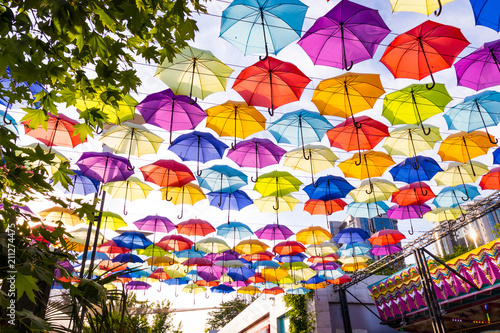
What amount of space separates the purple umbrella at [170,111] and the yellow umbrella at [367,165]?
3.99 metres

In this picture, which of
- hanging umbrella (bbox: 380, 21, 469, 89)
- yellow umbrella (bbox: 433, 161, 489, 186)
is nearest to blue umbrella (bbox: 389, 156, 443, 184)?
yellow umbrella (bbox: 433, 161, 489, 186)

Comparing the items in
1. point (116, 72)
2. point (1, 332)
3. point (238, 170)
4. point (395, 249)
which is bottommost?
point (1, 332)

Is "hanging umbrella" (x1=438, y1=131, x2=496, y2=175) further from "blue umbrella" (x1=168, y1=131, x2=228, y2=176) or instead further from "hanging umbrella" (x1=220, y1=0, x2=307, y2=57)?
"blue umbrella" (x1=168, y1=131, x2=228, y2=176)

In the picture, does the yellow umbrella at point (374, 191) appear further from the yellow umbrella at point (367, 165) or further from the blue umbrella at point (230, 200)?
the blue umbrella at point (230, 200)

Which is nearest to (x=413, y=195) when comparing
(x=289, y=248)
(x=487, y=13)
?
(x=289, y=248)

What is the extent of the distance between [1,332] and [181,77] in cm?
542

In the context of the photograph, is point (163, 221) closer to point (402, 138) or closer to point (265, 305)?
point (402, 138)

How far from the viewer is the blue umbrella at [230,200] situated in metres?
10.0

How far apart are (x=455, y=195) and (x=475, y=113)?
3.90 meters

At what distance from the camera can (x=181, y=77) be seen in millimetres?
6395

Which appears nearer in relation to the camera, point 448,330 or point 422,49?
point 422,49

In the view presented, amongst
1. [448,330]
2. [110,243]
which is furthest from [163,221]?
[448,330]

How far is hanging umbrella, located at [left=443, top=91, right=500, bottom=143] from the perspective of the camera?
7102mm

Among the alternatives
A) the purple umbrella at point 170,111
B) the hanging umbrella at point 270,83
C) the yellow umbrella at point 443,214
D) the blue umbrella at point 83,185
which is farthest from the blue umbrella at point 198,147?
the yellow umbrella at point 443,214
